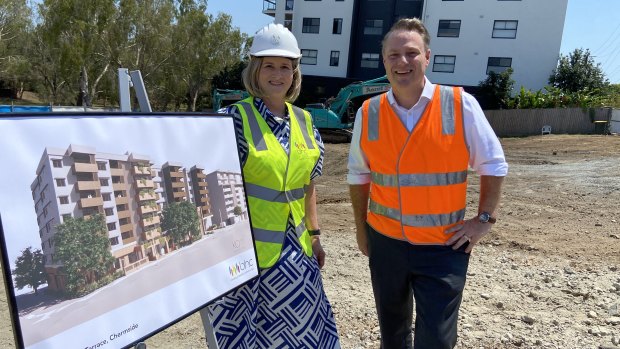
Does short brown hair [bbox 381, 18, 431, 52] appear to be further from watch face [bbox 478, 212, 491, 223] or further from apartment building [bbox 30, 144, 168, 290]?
apartment building [bbox 30, 144, 168, 290]

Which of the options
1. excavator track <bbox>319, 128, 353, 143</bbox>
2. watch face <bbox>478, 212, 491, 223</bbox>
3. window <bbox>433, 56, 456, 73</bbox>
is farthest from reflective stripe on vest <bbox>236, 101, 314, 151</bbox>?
window <bbox>433, 56, 456, 73</bbox>

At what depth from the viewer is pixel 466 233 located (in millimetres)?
2500

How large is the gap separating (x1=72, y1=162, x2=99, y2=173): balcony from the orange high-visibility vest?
154cm

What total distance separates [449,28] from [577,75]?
9384 mm

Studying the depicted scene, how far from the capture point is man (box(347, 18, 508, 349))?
2.44 m

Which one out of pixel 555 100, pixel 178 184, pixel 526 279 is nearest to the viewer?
pixel 178 184

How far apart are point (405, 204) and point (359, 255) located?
126 inches

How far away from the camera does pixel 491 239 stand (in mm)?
6301

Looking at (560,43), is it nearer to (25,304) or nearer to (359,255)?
(359,255)

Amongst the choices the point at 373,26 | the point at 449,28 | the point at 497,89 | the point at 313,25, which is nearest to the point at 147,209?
the point at 497,89

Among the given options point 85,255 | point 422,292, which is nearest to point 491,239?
point 422,292

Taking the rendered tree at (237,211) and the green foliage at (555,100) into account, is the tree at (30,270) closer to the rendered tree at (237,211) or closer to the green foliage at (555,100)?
the rendered tree at (237,211)

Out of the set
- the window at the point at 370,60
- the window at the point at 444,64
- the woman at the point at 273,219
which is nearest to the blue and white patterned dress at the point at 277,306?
the woman at the point at 273,219

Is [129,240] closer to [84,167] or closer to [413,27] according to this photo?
[84,167]
